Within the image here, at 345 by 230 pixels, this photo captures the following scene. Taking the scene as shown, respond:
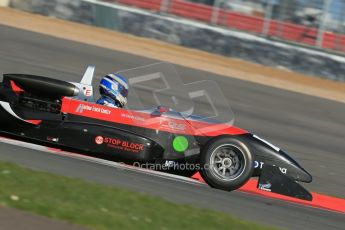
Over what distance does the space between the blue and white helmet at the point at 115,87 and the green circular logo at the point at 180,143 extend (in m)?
0.74

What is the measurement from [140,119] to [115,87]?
1.47ft

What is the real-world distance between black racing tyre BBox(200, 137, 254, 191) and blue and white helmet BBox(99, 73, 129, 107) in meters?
1.09

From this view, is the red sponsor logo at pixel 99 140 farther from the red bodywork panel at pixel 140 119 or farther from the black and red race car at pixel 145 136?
the red bodywork panel at pixel 140 119

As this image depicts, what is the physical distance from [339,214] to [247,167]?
1.21 m

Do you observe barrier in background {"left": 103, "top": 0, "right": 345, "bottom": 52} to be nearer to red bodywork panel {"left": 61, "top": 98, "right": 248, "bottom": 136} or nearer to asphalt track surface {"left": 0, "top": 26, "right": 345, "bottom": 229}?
asphalt track surface {"left": 0, "top": 26, "right": 345, "bottom": 229}

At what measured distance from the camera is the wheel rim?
662cm

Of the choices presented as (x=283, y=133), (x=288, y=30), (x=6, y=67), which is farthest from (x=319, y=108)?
(x=6, y=67)

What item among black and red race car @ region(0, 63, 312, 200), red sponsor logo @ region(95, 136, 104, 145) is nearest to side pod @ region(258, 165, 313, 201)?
black and red race car @ region(0, 63, 312, 200)

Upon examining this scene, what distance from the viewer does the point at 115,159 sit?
682 centimetres

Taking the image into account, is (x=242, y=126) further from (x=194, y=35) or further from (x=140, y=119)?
(x=194, y=35)

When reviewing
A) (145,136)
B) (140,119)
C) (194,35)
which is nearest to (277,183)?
(145,136)

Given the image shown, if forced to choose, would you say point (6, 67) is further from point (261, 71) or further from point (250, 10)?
point (250, 10)

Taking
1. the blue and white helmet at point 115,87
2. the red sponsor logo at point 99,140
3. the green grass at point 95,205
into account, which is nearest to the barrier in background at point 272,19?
the blue and white helmet at point 115,87

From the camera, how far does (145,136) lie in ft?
22.2
